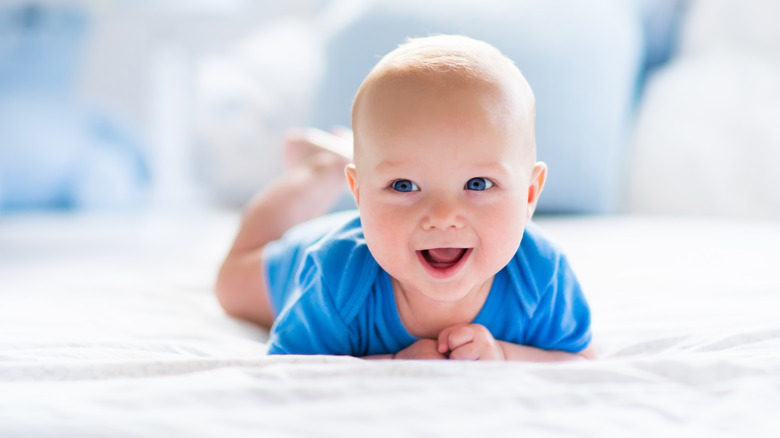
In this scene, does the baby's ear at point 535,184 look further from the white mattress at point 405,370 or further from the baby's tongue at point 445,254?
the white mattress at point 405,370

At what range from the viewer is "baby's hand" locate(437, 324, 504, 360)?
0.87 m

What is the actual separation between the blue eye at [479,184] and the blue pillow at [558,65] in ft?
2.70

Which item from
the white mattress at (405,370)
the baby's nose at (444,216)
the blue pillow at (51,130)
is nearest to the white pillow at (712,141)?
the white mattress at (405,370)

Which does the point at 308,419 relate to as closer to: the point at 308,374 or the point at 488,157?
the point at 308,374

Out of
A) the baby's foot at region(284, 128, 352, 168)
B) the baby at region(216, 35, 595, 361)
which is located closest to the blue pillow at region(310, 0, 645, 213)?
the baby's foot at region(284, 128, 352, 168)

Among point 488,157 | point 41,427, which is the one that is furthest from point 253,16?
point 41,427

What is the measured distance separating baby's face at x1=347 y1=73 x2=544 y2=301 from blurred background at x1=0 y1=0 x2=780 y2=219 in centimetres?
82

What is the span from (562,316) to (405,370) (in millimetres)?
313

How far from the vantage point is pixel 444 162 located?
79 centimetres

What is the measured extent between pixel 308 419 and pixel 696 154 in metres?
1.30

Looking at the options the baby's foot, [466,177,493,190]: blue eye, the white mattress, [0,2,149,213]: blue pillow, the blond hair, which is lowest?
the white mattress

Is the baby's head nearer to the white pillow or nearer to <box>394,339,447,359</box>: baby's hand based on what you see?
<box>394,339,447,359</box>: baby's hand

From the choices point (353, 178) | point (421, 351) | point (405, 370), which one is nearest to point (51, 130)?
point (353, 178)

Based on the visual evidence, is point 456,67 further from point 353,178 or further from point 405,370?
point 405,370
